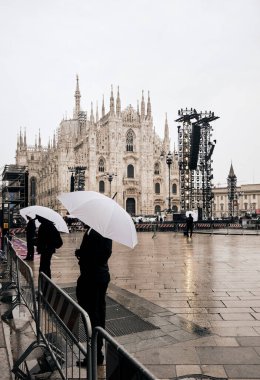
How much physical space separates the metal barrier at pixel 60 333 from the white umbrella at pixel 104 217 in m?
0.70

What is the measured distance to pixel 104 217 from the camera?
366cm

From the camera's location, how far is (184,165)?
3322 centimetres

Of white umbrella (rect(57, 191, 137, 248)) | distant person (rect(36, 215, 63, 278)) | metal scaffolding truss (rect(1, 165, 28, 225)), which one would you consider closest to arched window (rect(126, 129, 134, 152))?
metal scaffolding truss (rect(1, 165, 28, 225))

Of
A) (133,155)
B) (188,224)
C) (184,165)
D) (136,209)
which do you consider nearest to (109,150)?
(133,155)

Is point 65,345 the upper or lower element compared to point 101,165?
lower

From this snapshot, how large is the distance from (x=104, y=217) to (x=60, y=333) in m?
1.14

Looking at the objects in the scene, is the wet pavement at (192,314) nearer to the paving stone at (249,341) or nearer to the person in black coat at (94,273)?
the paving stone at (249,341)

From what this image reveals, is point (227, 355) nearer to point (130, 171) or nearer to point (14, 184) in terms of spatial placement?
point (14, 184)

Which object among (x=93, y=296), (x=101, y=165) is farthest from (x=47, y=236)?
(x=101, y=165)

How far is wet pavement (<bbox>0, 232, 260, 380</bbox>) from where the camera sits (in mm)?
3707

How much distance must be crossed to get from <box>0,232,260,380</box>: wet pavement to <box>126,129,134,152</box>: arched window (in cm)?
4779

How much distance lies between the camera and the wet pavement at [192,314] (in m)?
3.71

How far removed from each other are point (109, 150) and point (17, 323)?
167 feet

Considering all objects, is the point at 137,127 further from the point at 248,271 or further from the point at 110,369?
→ the point at 110,369
